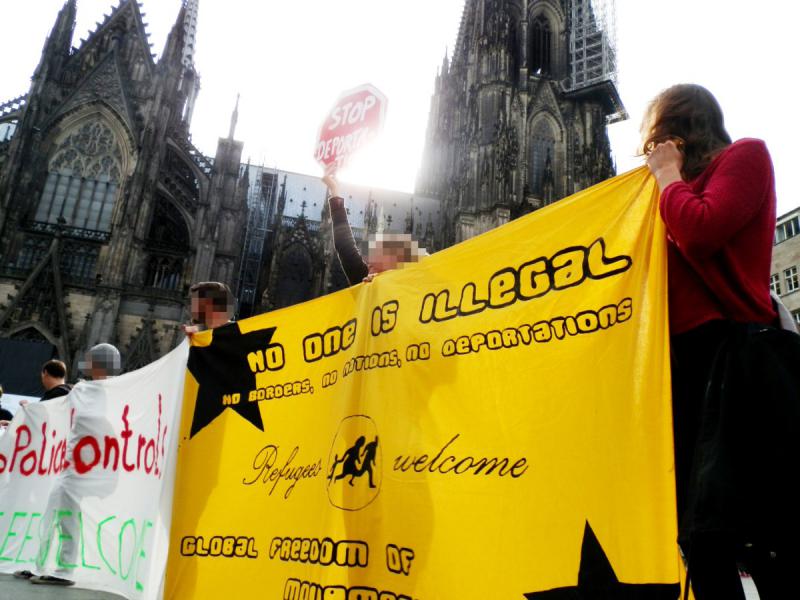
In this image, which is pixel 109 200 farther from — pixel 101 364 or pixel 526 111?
pixel 101 364

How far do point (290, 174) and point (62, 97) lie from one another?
63.5ft

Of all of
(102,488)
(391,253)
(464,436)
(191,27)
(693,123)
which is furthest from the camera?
(191,27)

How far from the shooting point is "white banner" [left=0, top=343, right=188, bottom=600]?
10.9 feet

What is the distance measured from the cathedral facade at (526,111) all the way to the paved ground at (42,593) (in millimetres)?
26282

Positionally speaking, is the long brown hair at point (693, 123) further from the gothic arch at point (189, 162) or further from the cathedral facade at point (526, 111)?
the cathedral facade at point (526, 111)

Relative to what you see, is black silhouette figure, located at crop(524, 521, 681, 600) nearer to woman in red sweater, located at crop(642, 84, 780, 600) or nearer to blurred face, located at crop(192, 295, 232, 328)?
woman in red sweater, located at crop(642, 84, 780, 600)

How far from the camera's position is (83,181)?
989 inches

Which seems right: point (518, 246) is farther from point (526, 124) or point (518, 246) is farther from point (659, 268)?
point (526, 124)

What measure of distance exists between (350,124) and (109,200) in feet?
82.3

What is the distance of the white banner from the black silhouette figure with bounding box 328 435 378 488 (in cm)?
117

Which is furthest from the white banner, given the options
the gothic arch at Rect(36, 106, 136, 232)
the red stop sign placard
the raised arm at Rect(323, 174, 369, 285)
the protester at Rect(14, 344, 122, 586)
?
the gothic arch at Rect(36, 106, 136, 232)

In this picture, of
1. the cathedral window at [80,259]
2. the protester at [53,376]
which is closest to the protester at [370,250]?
the protester at [53,376]

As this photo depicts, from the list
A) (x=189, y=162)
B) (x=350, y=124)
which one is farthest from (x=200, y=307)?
(x=189, y=162)

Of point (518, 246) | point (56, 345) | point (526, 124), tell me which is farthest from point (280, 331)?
point (526, 124)
